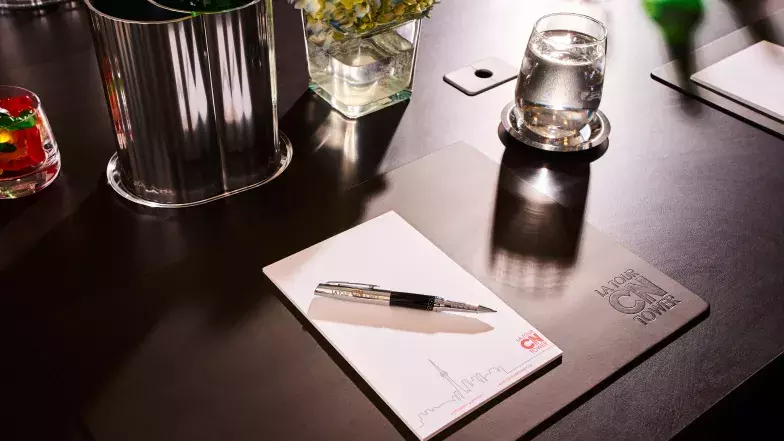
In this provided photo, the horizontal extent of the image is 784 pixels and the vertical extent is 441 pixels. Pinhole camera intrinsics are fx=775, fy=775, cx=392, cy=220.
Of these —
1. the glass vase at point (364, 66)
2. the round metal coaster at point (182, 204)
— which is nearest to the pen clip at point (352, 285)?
the round metal coaster at point (182, 204)

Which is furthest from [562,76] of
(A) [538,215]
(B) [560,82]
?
(A) [538,215]

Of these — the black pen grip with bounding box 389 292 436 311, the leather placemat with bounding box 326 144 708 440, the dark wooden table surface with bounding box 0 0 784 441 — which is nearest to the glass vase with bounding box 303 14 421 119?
the dark wooden table surface with bounding box 0 0 784 441

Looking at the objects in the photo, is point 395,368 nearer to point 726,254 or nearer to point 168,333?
point 168,333

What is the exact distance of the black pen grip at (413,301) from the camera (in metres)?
0.73

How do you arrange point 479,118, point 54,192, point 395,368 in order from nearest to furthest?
1. point 395,368
2. point 54,192
3. point 479,118

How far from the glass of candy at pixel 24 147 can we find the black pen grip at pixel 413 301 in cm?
→ 44

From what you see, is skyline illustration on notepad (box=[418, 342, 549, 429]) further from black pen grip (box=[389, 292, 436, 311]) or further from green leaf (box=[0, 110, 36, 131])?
green leaf (box=[0, 110, 36, 131])

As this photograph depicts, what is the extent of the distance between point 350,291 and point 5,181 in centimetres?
41

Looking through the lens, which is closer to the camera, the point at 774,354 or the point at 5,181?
the point at 774,354

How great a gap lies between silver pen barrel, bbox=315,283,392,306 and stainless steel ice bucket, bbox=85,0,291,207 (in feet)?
0.69

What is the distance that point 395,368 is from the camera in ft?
2.21

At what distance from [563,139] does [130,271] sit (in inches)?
21.4

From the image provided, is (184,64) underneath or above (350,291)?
above

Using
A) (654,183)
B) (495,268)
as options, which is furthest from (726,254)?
(495,268)
